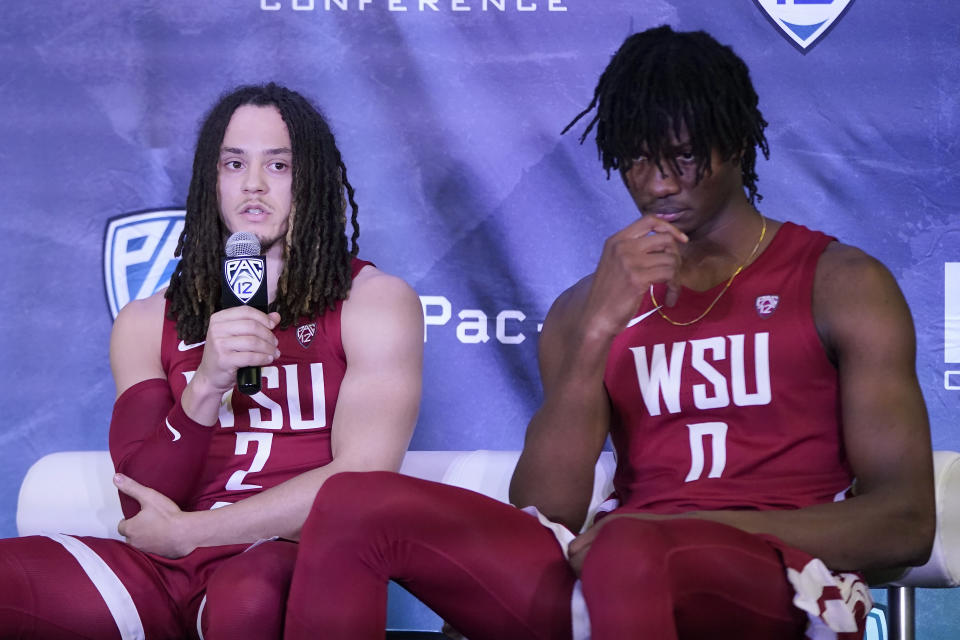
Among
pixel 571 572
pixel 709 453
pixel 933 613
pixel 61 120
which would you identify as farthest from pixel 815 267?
pixel 61 120

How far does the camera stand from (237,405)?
196 cm

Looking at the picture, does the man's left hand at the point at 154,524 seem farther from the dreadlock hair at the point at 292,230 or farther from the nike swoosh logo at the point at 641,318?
the nike swoosh logo at the point at 641,318

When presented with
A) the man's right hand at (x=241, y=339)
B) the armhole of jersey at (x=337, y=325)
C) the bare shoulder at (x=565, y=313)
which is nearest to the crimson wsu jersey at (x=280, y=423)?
the armhole of jersey at (x=337, y=325)

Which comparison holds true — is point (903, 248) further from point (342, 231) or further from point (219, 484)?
point (219, 484)

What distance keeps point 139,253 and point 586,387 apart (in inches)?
57.6

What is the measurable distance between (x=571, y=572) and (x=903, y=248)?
1.51 m

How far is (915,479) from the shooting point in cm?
147

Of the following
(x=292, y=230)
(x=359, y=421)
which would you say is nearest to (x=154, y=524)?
(x=359, y=421)

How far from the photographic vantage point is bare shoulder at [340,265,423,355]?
1936 millimetres

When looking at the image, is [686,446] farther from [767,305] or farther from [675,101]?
[675,101]

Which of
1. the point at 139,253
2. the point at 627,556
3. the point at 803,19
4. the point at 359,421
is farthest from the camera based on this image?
the point at 139,253

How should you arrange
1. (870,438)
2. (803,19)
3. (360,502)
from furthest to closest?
(803,19) < (870,438) < (360,502)

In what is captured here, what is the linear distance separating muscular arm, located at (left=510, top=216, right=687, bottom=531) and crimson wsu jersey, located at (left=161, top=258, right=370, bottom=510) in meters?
0.38

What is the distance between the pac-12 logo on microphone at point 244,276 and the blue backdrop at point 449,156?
992 mm
